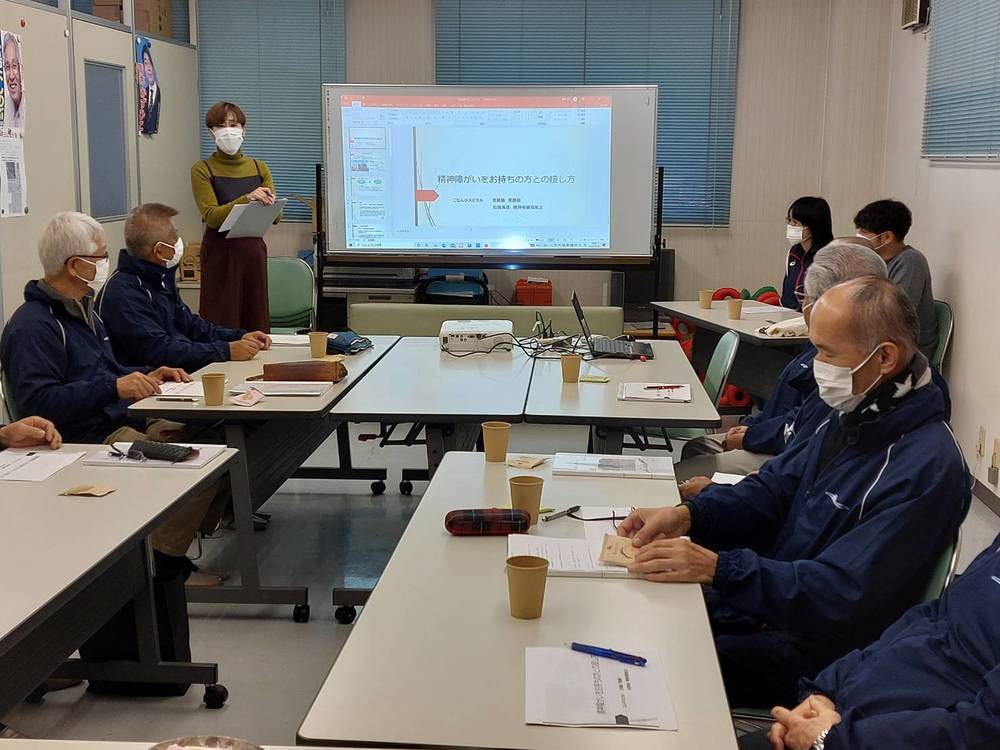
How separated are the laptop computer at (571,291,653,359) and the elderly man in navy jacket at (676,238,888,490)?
64cm

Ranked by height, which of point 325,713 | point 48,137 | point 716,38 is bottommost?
point 325,713

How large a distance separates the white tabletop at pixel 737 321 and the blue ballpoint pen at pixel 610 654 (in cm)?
315

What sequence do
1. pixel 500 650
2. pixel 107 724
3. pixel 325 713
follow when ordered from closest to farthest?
pixel 325 713
pixel 500 650
pixel 107 724

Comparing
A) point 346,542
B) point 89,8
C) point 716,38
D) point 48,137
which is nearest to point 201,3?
point 89,8

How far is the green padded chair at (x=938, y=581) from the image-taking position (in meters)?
1.79

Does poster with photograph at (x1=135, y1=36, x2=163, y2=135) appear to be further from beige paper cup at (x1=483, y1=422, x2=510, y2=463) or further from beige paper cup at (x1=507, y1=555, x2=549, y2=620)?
beige paper cup at (x1=507, y1=555, x2=549, y2=620)

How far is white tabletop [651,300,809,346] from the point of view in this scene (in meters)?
4.59

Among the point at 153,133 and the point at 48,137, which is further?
the point at 153,133

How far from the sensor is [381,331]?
530cm

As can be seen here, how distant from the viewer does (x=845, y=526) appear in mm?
1964

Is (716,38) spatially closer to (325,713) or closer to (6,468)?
(6,468)

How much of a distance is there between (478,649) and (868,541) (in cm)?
74

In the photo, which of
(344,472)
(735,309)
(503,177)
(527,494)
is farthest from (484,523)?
(503,177)

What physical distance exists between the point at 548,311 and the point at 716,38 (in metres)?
3.42
